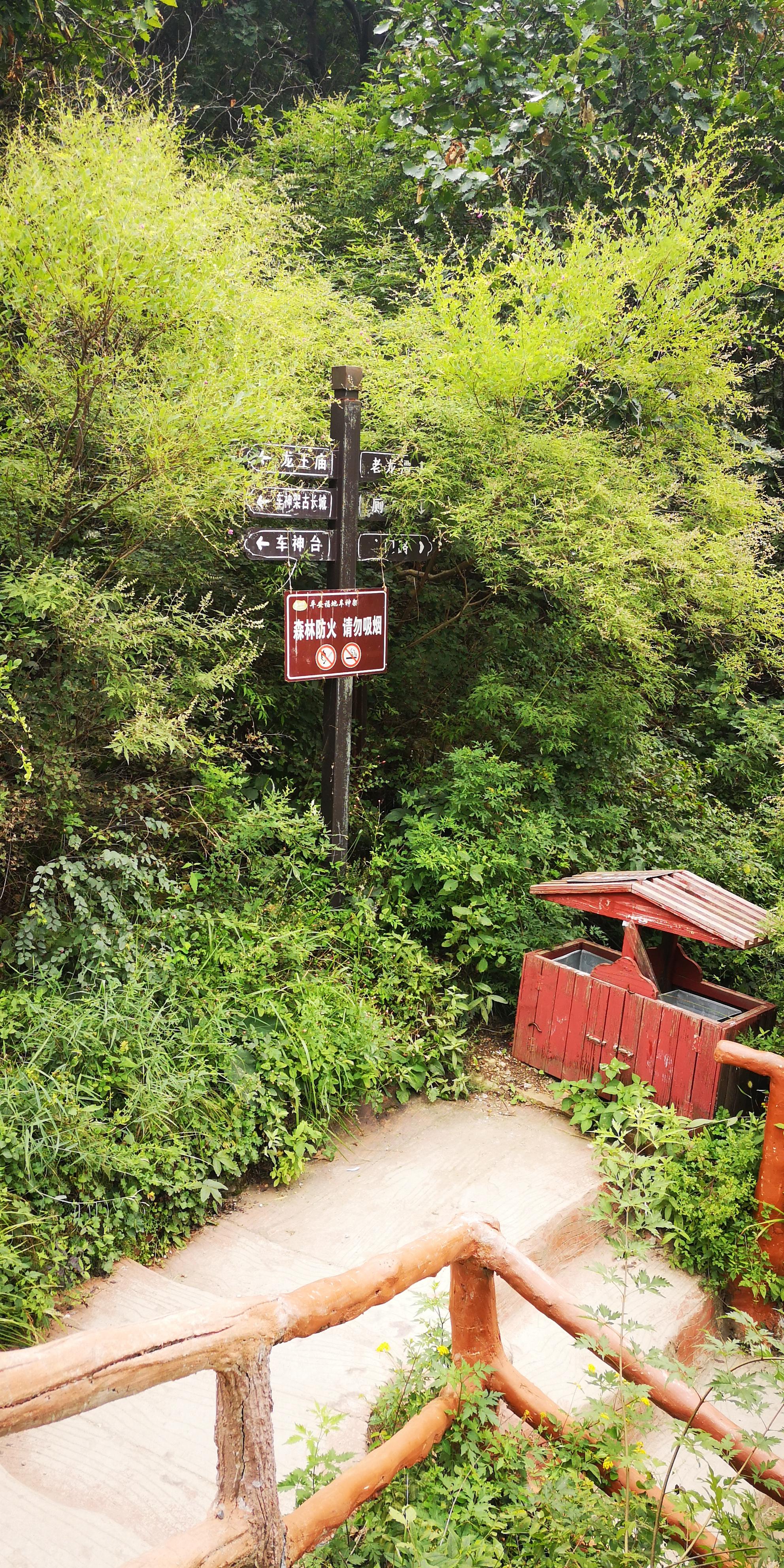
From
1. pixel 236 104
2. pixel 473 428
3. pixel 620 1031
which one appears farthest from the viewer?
pixel 236 104

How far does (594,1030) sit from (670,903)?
74 centimetres

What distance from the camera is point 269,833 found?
200 inches

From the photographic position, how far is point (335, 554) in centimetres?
512

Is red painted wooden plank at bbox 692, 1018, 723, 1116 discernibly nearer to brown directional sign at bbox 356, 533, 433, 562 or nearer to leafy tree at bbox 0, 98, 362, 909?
leafy tree at bbox 0, 98, 362, 909

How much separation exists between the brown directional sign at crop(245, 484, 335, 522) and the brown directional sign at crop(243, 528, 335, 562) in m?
0.08

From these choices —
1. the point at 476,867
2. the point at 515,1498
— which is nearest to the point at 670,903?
the point at 476,867

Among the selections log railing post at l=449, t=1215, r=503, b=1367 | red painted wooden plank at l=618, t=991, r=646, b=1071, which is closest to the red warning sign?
red painted wooden plank at l=618, t=991, r=646, b=1071

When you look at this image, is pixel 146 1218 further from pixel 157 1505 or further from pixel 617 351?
pixel 617 351

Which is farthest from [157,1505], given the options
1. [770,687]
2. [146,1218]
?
[770,687]

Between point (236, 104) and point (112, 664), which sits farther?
point (236, 104)

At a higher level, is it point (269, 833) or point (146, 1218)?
point (269, 833)

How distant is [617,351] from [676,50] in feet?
12.3

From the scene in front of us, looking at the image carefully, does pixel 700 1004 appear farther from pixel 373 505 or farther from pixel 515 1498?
pixel 373 505

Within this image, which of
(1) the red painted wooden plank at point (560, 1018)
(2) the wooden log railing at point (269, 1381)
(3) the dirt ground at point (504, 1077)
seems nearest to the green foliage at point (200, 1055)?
(3) the dirt ground at point (504, 1077)
